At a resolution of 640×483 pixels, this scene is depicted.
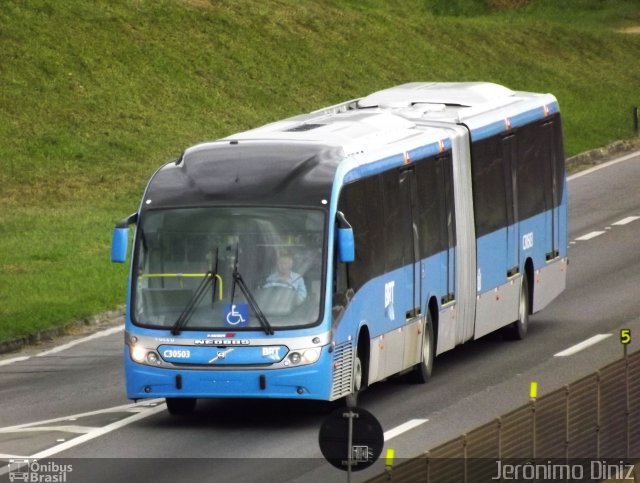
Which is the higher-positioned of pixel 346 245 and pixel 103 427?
pixel 346 245

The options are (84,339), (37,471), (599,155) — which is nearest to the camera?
(37,471)

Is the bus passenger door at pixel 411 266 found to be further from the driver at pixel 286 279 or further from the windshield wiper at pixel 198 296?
the windshield wiper at pixel 198 296

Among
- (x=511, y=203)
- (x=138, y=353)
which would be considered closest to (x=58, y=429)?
Result: (x=138, y=353)

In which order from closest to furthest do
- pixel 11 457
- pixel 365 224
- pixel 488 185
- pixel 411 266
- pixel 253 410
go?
1. pixel 11 457
2. pixel 365 224
3. pixel 253 410
4. pixel 411 266
5. pixel 488 185

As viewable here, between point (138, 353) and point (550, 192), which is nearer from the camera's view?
point (138, 353)

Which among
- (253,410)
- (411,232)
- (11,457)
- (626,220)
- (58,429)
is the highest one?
(411,232)

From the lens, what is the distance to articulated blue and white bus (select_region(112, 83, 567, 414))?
19.6m

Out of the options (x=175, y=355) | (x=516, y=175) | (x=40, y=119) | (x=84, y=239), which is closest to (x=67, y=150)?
(x=40, y=119)

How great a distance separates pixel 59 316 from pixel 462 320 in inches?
251

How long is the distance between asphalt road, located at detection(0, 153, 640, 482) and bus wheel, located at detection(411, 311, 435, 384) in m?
0.16

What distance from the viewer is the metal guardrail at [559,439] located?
12828 mm

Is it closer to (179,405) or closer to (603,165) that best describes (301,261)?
(179,405)

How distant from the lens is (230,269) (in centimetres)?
1978

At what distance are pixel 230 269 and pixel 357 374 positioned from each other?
1828mm
